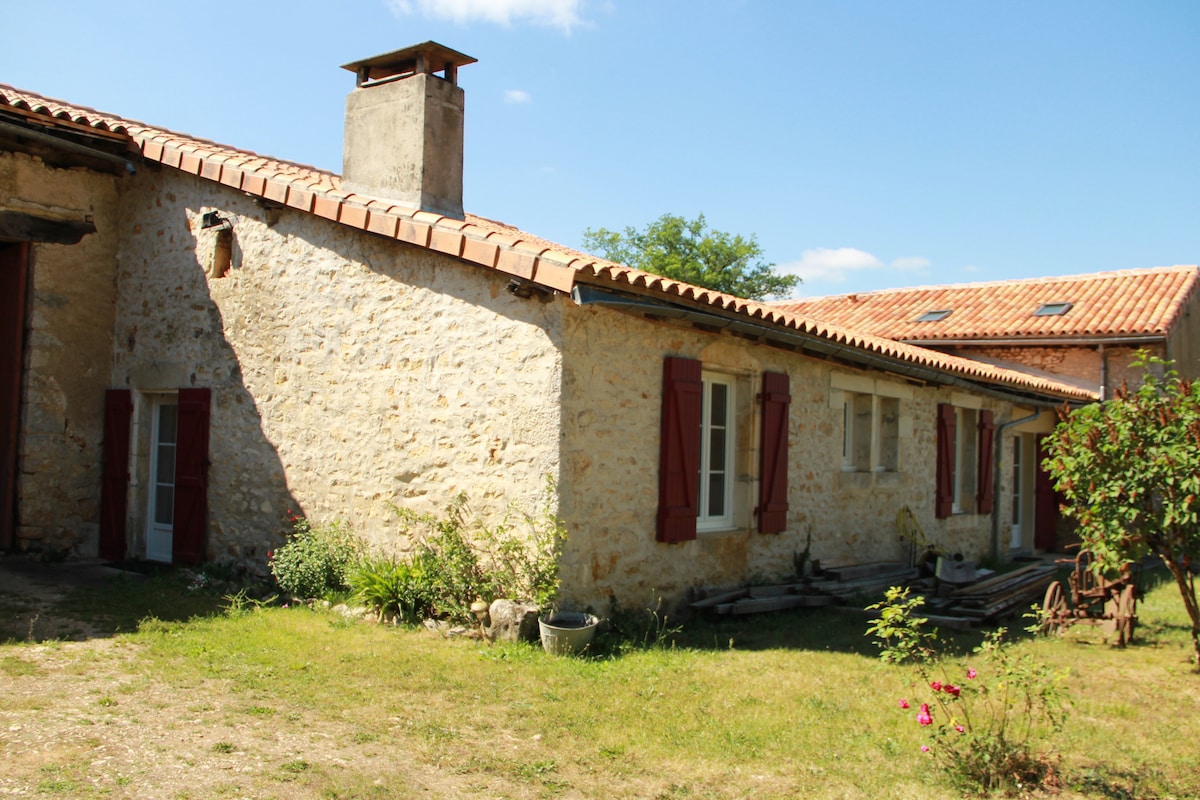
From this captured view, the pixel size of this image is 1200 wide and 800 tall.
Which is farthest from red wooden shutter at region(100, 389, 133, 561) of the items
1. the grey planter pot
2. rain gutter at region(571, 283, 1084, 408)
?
rain gutter at region(571, 283, 1084, 408)

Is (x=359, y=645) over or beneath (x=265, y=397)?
beneath

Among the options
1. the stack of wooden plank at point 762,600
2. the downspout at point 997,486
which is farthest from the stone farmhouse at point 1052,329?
the stack of wooden plank at point 762,600

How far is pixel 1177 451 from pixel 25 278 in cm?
945

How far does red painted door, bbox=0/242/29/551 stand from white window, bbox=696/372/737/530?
626 cm

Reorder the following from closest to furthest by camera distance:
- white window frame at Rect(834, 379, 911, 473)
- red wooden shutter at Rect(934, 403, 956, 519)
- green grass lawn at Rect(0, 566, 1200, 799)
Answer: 1. green grass lawn at Rect(0, 566, 1200, 799)
2. white window frame at Rect(834, 379, 911, 473)
3. red wooden shutter at Rect(934, 403, 956, 519)

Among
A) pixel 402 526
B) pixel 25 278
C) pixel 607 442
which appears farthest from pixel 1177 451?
pixel 25 278

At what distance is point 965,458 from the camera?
12.3m

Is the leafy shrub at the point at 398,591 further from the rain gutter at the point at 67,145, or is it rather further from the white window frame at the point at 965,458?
the white window frame at the point at 965,458

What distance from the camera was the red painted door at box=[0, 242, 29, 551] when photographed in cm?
873

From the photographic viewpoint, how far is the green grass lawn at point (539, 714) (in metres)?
4.09

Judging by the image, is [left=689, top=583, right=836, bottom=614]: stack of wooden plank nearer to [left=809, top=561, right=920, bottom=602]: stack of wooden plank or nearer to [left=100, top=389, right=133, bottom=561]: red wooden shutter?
[left=809, top=561, right=920, bottom=602]: stack of wooden plank

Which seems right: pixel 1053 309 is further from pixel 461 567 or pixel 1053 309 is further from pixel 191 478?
pixel 191 478

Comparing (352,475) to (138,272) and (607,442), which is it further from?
(138,272)

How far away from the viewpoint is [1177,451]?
6133 millimetres
